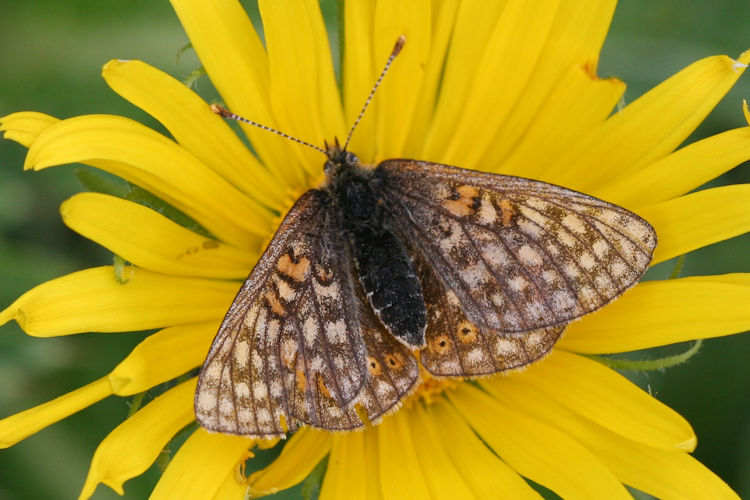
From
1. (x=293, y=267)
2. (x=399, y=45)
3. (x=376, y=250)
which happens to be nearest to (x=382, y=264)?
(x=376, y=250)

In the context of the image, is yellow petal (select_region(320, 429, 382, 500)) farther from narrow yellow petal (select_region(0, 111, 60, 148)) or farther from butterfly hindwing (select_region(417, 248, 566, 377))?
→ narrow yellow petal (select_region(0, 111, 60, 148))

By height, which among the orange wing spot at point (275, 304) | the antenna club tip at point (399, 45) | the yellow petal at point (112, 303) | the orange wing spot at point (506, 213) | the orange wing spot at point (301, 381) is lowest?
the orange wing spot at point (301, 381)

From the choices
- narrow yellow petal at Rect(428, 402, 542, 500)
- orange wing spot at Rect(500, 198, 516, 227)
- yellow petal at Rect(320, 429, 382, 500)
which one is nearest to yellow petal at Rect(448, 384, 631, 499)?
narrow yellow petal at Rect(428, 402, 542, 500)

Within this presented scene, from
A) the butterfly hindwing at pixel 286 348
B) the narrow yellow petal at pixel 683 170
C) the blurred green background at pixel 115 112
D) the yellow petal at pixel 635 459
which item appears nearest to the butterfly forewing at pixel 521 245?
the butterfly hindwing at pixel 286 348

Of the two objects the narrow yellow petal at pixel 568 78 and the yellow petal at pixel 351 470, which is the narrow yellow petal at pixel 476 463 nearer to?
the yellow petal at pixel 351 470

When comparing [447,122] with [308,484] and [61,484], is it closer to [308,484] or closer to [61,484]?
[308,484]

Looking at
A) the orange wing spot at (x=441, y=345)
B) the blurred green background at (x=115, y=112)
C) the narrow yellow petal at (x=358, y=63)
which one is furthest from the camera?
the blurred green background at (x=115, y=112)
